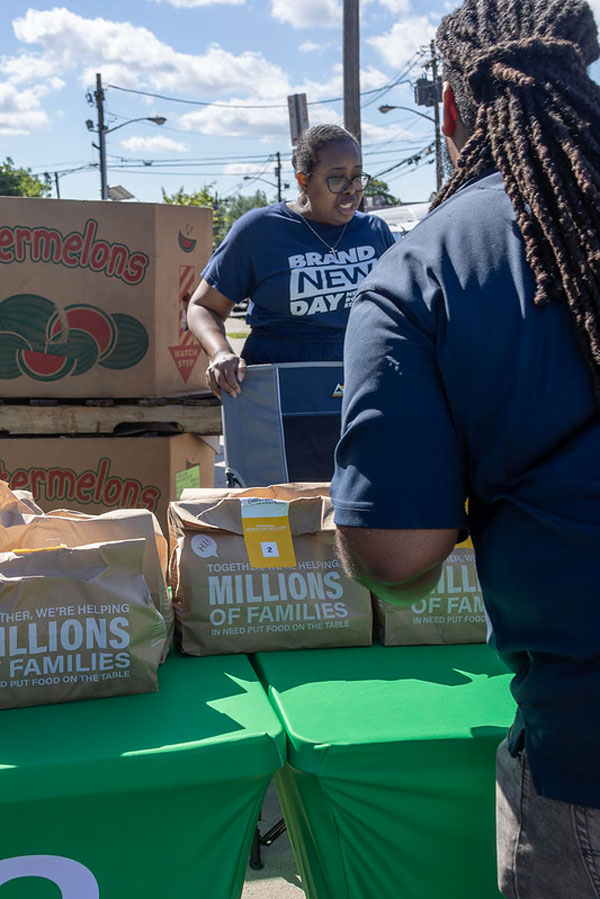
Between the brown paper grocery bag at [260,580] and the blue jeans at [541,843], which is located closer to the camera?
the blue jeans at [541,843]

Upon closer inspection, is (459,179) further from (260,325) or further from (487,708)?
(260,325)

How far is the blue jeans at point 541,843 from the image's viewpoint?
1.02 m

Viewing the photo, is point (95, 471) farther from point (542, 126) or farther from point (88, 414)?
point (542, 126)

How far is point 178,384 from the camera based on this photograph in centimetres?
377

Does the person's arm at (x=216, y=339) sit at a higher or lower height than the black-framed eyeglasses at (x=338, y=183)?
lower

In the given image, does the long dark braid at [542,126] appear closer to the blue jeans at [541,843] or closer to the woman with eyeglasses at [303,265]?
the blue jeans at [541,843]

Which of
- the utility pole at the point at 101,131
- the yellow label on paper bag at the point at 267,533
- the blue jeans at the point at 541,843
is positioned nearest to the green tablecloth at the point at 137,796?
the yellow label on paper bag at the point at 267,533

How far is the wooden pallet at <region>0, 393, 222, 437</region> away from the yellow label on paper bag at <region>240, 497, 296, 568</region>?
1679 millimetres

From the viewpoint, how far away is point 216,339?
2.80 m

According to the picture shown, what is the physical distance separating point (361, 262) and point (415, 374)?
→ 72.8 inches

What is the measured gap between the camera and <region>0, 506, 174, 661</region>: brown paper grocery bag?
6.38ft

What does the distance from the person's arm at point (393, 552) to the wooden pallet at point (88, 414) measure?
8.67 feet

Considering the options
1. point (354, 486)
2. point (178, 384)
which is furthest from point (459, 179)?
point (178, 384)

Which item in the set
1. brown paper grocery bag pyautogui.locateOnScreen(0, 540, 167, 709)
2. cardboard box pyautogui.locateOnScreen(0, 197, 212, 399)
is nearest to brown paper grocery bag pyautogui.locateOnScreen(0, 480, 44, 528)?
brown paper grocery bag pyautogui.locateOnScreen(0, 540, 167, 709)
